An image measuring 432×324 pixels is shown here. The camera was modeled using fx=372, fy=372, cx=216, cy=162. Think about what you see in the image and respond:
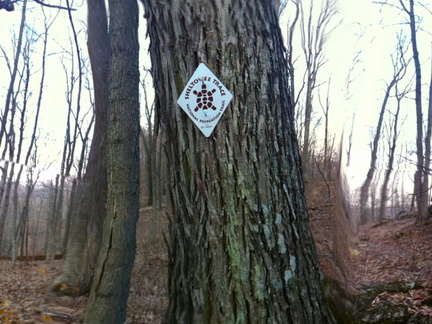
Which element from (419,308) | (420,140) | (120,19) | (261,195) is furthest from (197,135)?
(420,140)

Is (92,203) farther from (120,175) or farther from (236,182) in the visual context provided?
(236,182)

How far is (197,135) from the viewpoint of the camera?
1.60 m

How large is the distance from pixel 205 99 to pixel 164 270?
5.77 ft

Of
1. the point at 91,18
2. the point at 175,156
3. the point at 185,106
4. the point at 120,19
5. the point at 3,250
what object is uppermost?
the point at 91,18

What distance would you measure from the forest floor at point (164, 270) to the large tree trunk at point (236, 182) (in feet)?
2.44

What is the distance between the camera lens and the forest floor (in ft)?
8.01

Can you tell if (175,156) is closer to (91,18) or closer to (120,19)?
(120,19)

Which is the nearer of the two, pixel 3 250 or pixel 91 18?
pixel 3 250

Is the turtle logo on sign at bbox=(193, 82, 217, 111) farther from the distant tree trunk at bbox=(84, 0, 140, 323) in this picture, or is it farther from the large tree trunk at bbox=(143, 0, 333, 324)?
the distant tree trunk at bbox=(84, 0, 140, 323)

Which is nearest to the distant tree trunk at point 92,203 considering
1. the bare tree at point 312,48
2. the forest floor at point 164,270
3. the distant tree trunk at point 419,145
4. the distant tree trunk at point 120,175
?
the forest floor at point 164,270

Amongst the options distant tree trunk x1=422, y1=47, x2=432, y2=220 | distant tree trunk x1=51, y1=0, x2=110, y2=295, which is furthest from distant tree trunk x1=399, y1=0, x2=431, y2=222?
distant tree trunk x1=51, y1=0, x2=110, y2=295

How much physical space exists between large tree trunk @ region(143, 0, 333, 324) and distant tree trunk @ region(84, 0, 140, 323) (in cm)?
192

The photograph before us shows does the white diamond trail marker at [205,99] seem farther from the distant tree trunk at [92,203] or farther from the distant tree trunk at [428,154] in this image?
the distant tree trunk at [428,154]

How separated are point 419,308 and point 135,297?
7.80ft
